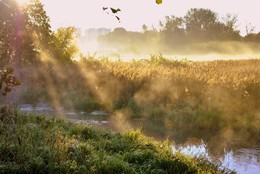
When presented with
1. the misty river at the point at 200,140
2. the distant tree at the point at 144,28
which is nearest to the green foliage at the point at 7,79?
the misty river at the point at 200,140

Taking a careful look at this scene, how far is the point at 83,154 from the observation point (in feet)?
27.5

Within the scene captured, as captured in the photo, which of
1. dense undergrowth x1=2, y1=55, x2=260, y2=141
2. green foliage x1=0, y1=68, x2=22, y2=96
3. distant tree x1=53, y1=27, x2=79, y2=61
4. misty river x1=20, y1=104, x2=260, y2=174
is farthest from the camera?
distant tree x1=53, y1=27, x2=79, y2=61

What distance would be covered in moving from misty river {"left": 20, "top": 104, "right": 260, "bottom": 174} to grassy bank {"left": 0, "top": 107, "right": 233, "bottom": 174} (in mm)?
938

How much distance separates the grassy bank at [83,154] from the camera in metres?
7.51

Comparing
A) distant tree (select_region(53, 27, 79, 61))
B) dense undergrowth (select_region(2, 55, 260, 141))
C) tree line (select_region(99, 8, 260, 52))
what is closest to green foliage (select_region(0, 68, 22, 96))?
dense undergrowth (select_region(2, 55, 260, 141))

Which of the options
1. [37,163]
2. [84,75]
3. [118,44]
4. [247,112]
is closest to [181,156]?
[37,163]

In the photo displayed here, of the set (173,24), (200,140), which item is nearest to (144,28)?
(173,24)

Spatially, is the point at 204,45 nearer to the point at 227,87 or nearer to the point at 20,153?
the point at 227,87

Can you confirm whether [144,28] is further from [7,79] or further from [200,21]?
[7,79]

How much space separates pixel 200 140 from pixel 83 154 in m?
5.49

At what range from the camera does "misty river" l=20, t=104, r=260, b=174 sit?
35.3 ft

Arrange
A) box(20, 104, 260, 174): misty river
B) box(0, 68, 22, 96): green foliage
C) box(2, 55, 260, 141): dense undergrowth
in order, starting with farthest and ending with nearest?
box(2, 55, 260, 141): dense undergrowth < box(20, 104, 260, 174): misty river < box(0, 68, 22, 96): green foliage

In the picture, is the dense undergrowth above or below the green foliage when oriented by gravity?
below

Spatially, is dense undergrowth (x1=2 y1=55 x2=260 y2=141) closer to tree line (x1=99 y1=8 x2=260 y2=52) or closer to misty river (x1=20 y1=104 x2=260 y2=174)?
misty river (x1=20 y1=104 x2=260 y2=174)
